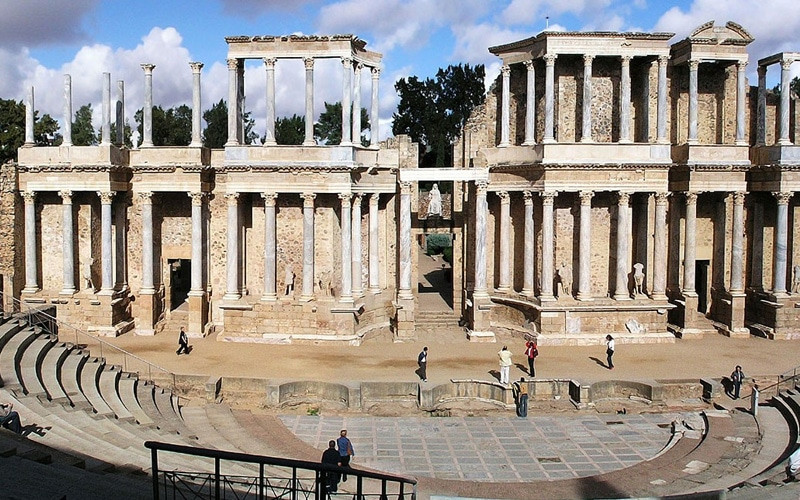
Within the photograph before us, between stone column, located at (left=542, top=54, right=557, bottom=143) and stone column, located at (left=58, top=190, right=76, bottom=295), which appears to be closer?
stone column, located at (left=542, top=54, right=557, bottom=143)

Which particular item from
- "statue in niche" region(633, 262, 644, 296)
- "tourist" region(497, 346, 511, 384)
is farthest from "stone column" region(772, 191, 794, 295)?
"tourist" region(497, 346, 511, 384)

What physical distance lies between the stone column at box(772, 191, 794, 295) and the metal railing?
2202 centimetres

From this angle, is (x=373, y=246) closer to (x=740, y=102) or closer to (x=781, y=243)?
(x=740, y=102)

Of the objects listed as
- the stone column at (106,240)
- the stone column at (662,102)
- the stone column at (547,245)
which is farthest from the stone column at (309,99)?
the stone column at (662,102)

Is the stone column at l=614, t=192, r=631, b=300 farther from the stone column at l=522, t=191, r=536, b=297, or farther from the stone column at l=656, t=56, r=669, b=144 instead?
the stone column at l=522, t=191, r=536, b=297

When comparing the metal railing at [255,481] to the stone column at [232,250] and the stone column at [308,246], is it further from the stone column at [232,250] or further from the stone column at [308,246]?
the stone column at [232,250]

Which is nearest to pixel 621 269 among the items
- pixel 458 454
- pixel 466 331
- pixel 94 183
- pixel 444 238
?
pixel 466 331

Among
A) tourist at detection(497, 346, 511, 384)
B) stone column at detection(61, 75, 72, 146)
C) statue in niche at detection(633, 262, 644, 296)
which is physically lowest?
tourist at detection(497, 346, 511, 384)

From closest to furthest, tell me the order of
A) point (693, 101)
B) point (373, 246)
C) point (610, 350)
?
point (610, 350) → point (693, 101) → point (373, 246)

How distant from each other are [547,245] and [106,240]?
57.8ft

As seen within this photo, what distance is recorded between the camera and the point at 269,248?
3050 centimetres

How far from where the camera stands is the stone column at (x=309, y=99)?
1176 inches

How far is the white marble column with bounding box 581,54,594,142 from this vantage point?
3023 cm

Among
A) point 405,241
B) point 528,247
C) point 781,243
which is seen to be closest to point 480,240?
point 528,247
